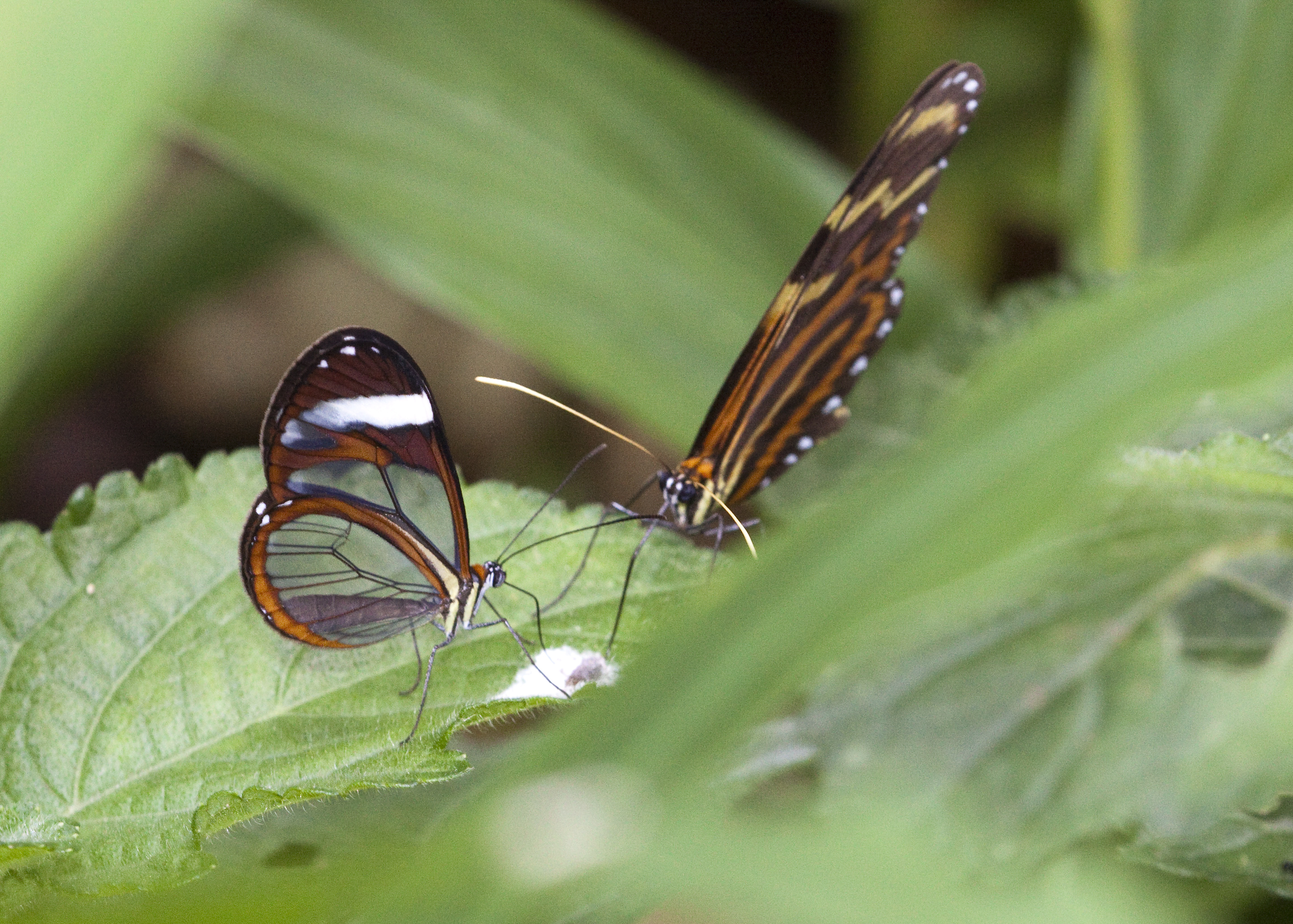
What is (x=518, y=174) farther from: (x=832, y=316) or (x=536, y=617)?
(x=536, y=617)

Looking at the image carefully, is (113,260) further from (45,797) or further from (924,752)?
(924,752)

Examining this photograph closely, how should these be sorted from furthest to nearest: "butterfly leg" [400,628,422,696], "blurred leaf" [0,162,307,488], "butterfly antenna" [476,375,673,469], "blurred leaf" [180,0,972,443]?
"blurred leaf" [0,162,307,488]
"blurred leaf" [180,0,972,443]
"butterfly antenna" [476,375,673,469]
"butterfly leg" [400,628,422,696]

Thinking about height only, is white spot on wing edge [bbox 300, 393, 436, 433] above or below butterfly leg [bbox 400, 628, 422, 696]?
above

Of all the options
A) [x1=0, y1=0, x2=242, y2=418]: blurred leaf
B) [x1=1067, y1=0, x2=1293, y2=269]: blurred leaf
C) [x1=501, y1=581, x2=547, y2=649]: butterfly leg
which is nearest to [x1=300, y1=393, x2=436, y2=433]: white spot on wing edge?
[x1=501, y1=581, x2=547, y2=649]: butterfly leg

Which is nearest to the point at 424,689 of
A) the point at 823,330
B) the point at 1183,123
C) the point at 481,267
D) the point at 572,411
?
the point at 572,411

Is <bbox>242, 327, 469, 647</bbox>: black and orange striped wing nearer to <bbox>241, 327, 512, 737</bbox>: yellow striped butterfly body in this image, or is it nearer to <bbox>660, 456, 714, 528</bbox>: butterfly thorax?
<bbox>241, 327, 512, 737</bbox>: yellow striped butterfly body

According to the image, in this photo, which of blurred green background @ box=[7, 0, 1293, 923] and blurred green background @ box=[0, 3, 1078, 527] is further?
blurred green background @ box=[0, 3, 1078, 527]

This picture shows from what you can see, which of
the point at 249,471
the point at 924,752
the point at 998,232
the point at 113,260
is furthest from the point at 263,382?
the point at 924,752

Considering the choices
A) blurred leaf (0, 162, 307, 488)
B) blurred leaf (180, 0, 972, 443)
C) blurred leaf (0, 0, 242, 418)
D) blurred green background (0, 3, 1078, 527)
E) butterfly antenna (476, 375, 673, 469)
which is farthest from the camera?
blurred leaf (0, 162, 307, 488)
